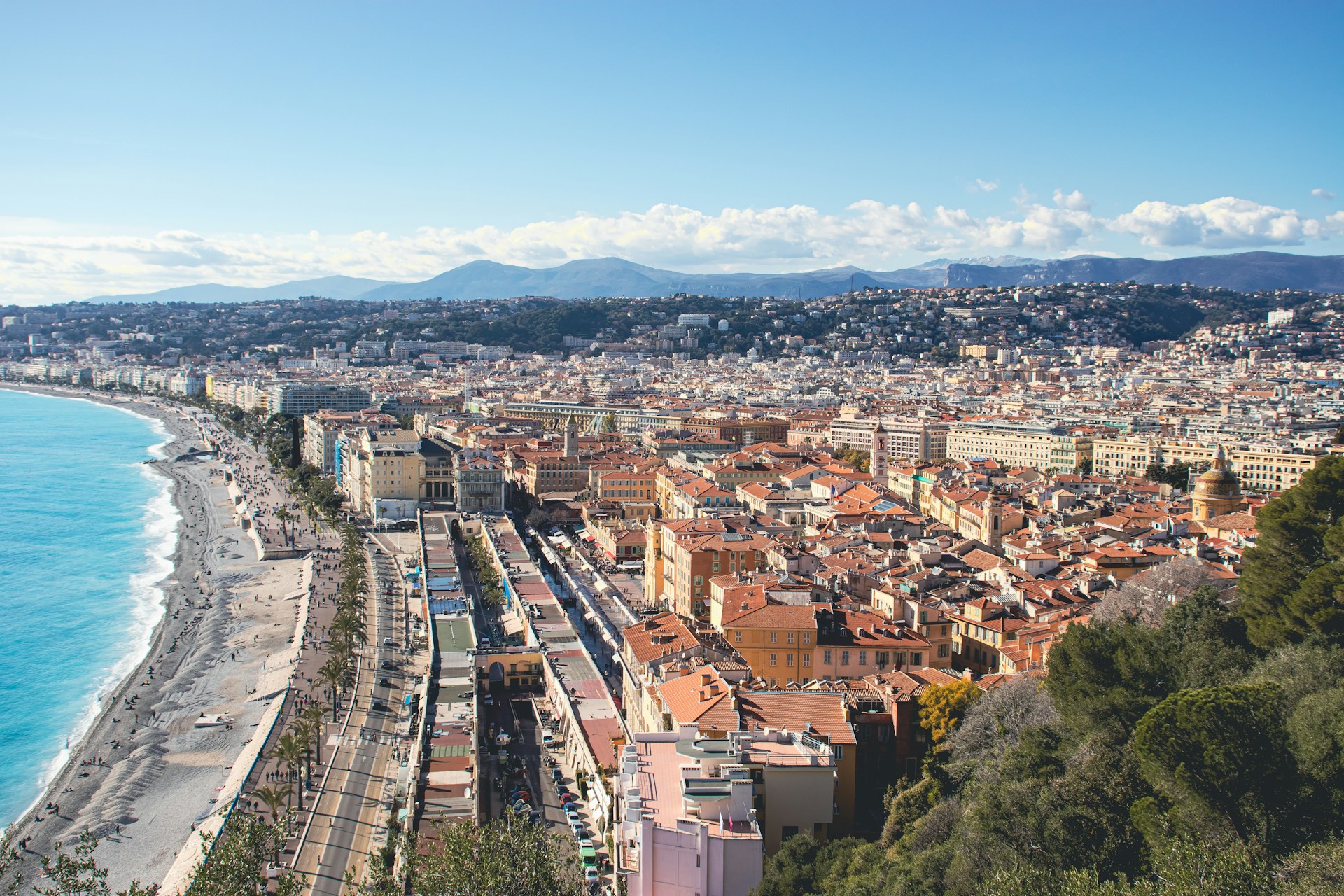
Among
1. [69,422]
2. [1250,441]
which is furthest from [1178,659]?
[69,422]

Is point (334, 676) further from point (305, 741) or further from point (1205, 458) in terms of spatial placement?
point (1205, 458)

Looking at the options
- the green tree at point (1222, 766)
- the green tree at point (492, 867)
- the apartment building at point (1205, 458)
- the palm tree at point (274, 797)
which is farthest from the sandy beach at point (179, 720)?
the apartment building at point (1205, 458)

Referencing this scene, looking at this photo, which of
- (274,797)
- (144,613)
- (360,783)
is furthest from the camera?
(144,613)

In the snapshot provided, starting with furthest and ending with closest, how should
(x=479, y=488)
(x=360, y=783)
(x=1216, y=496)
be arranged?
(x=479, y=488)
(x=1216, y=496)
(x=360, y=783)

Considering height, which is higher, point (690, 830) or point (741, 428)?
point (690, 830)

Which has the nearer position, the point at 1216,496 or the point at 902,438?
the point at 1216,496

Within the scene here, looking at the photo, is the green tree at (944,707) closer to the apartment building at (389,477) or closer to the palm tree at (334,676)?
the palm tree at (334,676)

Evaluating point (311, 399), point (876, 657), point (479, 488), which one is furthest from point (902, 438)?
point (876, 657)
